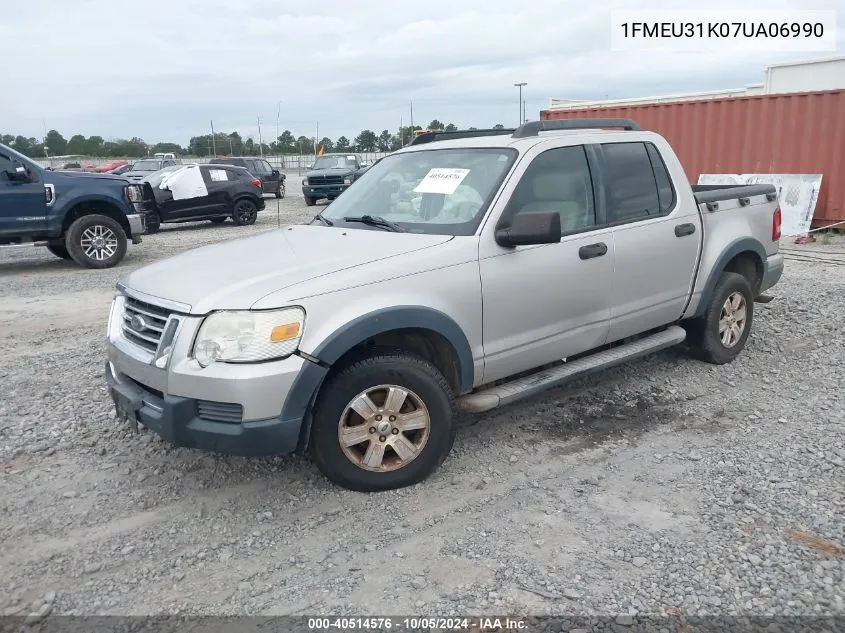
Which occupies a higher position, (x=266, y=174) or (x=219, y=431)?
(x=266, y=174)

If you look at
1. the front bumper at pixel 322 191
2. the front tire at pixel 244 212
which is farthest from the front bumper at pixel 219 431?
the front bumper at pixel 322 191

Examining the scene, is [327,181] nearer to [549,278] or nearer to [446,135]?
[446,135]

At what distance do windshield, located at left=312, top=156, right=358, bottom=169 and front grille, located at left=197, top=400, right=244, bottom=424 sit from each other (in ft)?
68.3

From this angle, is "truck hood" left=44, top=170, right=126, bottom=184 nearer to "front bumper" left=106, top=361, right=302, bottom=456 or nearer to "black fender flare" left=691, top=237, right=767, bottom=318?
"front bumper" left=106, top=361, right=302, bottom=456

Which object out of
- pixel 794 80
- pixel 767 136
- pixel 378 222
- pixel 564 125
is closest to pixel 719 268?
pixel 564 125

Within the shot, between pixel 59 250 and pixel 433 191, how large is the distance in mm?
9532

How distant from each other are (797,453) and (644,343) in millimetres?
1195

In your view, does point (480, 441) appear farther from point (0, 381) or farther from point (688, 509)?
point (0, 381)

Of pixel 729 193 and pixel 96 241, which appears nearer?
pixel 729 193

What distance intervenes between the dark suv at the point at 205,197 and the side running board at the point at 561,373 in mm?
12399

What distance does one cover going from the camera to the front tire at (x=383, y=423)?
133 inches

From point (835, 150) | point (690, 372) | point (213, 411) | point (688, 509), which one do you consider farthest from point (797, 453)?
point (835, 150)

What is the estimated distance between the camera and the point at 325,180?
871 inches

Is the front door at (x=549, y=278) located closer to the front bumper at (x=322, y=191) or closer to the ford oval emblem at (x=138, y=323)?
the ford oval emblem at (x=138, y=323)
